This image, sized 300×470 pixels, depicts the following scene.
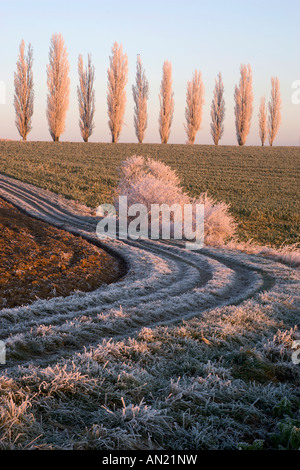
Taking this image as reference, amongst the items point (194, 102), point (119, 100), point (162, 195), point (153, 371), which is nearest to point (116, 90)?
point (119, 100)

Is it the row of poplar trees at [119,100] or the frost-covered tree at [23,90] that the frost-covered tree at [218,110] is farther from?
the frost-covered tree at [23,90]

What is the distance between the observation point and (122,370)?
4742 mm

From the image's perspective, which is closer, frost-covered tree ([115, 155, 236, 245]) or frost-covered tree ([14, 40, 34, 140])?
frost-covered tree ([115, 155, 236, 245])

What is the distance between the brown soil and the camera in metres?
9.97

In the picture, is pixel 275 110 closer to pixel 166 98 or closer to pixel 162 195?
pixel 166 98

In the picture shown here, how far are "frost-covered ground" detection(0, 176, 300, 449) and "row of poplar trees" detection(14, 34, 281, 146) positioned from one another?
54898 millimetres

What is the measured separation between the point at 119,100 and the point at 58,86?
30.3ft

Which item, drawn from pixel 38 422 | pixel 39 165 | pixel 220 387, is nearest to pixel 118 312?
pixel 220 387

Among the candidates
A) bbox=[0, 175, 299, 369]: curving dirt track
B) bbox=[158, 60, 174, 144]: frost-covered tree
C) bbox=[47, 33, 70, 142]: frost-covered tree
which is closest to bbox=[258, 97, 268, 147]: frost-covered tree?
bbox=[158, 60, 174, 144]: frost-covered tree

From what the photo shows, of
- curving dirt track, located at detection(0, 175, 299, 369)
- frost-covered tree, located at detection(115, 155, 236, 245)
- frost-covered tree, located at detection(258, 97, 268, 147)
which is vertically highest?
frost-covered tree, located at detection(258, 97, 268, 147)

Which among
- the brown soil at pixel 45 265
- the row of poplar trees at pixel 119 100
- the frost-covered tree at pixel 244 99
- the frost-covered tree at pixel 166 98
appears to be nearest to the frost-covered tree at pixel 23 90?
the row of poplar trees at pixel 119 100

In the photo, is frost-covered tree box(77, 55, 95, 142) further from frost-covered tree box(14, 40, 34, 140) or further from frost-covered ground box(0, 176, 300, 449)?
frost-covered ground box(0, 176, 300, 449)

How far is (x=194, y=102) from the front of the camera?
65.9 m
